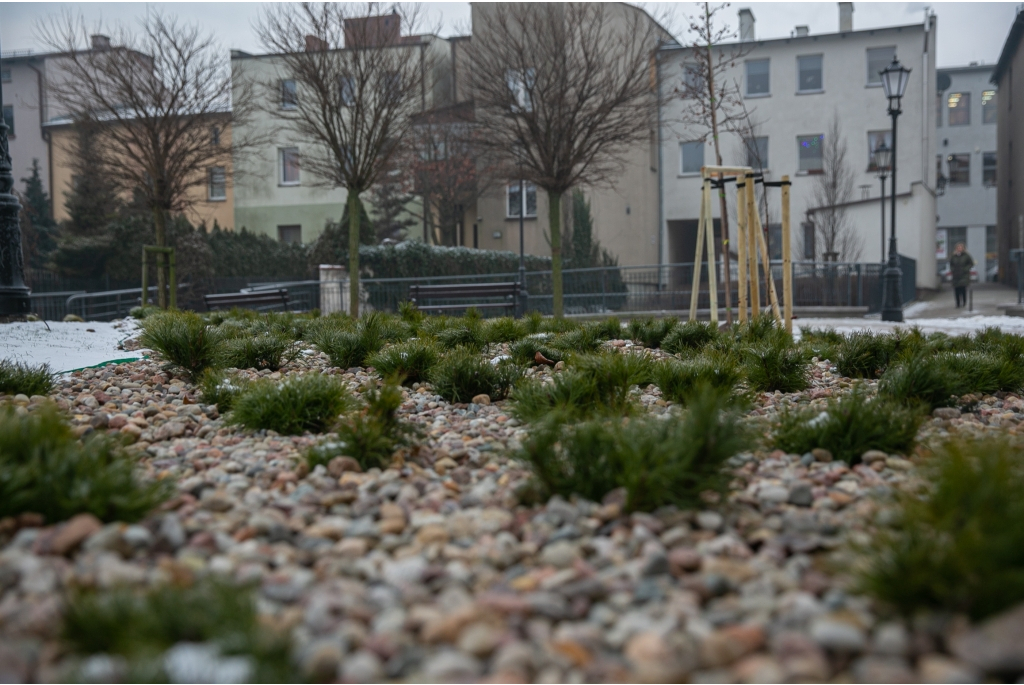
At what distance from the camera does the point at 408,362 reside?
495 centimetres

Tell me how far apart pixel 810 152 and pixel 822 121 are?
115 cm

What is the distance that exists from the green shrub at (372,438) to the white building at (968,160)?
46.4m

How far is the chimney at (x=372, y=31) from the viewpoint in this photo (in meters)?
13.7

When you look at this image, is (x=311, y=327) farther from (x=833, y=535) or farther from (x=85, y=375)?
(x=833, y=535)

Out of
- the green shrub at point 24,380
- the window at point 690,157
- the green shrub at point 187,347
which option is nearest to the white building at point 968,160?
the window at point 690,157

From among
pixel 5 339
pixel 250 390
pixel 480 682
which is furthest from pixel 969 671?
pixel 5 339

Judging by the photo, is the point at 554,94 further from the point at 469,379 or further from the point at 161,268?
the point at 469,379

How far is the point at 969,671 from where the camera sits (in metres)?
1.62

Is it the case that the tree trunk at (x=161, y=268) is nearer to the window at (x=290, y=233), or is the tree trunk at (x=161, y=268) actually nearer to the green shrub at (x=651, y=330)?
the green shrub at (x=651, y=330)

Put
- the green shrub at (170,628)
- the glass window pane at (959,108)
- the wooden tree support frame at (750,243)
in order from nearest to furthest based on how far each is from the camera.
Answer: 1. the green shrub at (170,628)
2. the wooden tree support frame at (750,243)
3. the glass window pane at (959,108)

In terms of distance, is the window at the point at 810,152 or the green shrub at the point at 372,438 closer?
the green shrub at the point at 372,438

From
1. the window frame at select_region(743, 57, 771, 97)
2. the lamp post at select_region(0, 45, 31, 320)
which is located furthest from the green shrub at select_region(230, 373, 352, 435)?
the window frame at select_region(743, 57, 771, 97)

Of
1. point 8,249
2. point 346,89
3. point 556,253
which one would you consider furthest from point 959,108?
point 8,249

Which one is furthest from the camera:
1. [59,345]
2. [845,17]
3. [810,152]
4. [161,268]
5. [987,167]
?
[987,167]
